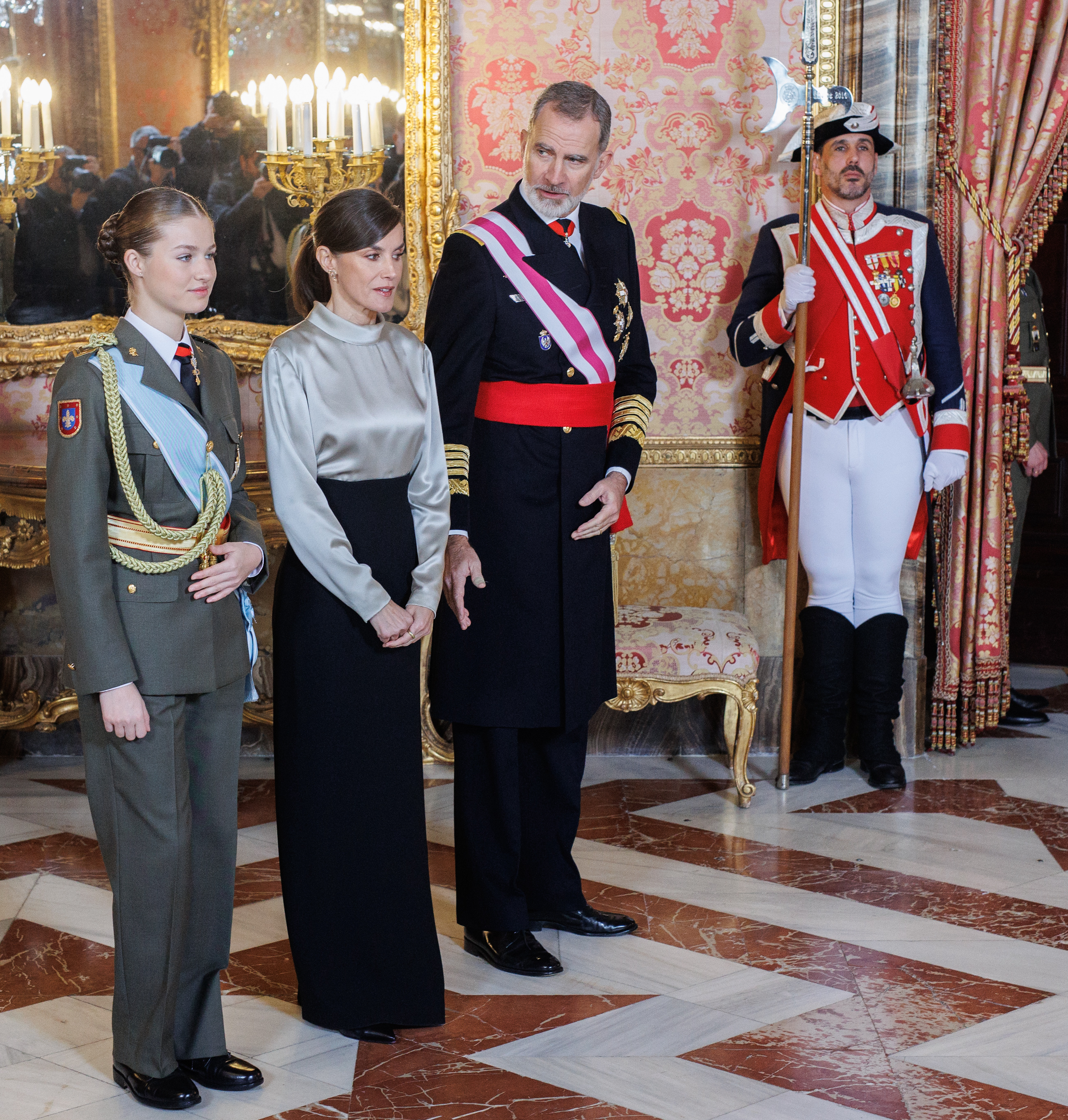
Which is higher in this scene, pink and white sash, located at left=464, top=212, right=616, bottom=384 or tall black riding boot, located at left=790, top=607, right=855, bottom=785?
pink and white sash, located at left=464, top=212, right=616, bottom=384

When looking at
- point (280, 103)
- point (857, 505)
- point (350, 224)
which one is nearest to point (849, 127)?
point (857, 505)

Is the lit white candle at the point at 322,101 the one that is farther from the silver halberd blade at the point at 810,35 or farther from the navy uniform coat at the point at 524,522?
the navy uniform coat at the point at 524,522

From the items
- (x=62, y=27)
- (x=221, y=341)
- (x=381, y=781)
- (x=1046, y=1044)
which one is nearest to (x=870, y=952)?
(x=1046, y=1044)

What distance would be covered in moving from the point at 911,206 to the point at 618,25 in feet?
3.19

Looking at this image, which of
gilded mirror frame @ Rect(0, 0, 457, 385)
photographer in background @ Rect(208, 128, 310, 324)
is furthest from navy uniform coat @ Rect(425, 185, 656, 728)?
photographer in background @ Rect(208, 128, 310, 324)

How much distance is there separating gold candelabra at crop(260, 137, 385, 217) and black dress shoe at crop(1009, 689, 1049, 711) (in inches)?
101

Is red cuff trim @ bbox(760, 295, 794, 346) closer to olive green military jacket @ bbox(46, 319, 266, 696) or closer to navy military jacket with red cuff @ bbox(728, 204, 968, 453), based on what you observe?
navy military jacket with red cuff @ bbox(728, 204, 968, 453)

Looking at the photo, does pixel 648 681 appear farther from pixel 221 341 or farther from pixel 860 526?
pixel 221 341

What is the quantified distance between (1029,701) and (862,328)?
1631mm

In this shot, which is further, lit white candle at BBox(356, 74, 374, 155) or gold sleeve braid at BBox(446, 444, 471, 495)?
lit white candle at BBox(356, 74, 374, 155)

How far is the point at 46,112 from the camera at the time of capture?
4.03 metres

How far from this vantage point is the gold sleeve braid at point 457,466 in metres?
2.52

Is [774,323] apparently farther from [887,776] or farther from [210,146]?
[210,146]

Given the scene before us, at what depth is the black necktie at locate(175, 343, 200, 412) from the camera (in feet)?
6.65
